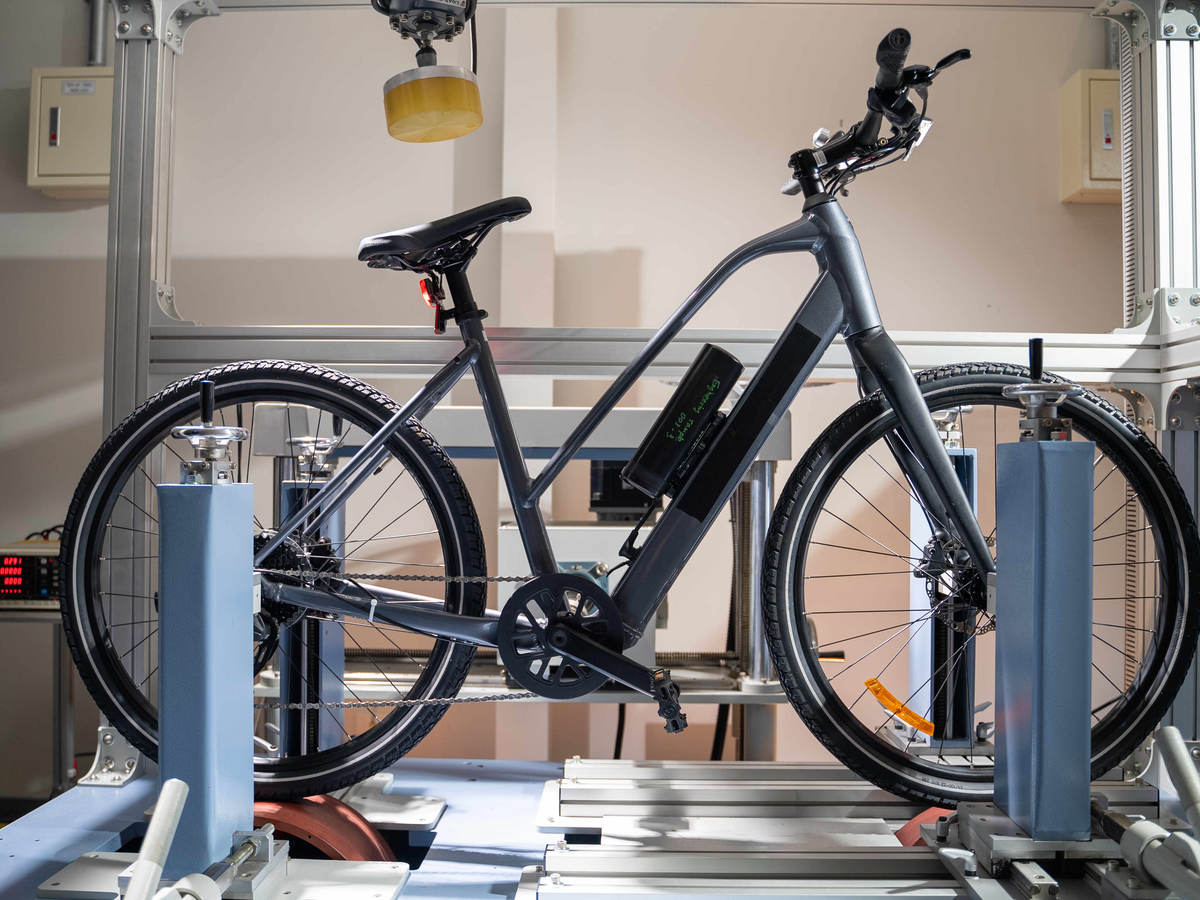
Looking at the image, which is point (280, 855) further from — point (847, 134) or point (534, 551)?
point (847, 134)

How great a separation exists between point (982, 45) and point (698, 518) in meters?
2.56

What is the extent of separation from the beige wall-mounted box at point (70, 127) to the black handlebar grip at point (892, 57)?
8.63 ft

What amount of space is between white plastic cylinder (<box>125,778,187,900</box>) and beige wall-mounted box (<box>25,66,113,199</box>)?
268 centimetres

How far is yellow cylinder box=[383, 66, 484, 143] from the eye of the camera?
54.6 inches

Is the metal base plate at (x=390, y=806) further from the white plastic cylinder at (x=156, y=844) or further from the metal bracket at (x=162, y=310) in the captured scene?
the metal bracket at (x=162, y=310)

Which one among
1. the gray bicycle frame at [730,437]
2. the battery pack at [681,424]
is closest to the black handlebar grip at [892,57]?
the gray bicycle frame at [730,437]

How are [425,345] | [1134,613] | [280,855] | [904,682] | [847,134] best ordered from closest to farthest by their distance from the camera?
[280,855] < [847,134] < [425,345] < [1134,613] < [904,682]

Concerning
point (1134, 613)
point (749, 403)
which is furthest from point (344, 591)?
point (1134, 613)

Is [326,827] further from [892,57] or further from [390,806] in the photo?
[892,57]

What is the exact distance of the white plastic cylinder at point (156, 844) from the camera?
708 millimetres

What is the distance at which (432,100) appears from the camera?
1392mm

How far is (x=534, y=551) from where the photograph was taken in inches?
52.7

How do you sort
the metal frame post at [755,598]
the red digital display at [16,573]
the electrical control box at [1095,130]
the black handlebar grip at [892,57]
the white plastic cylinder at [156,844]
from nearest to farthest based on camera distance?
the white plastic cylinder at [156,844] → the black handlebar grip at [892,57] → the metal frame post at [755,598] → the red digital display at [16,573] → the electrical control box at [1095,130]

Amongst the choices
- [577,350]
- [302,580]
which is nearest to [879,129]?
[577,350]
